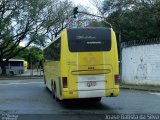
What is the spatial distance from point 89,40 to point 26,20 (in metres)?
43.2

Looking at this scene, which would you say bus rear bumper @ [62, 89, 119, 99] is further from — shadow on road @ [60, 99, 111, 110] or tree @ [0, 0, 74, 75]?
tree @ [0, 0, 74, 75]

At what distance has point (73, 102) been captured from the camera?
21297 mm

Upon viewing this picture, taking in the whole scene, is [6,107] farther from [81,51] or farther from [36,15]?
[36,15]

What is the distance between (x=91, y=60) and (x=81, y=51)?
53 centimetres

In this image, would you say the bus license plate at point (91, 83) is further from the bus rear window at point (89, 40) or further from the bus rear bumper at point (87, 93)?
the bus rear window at point (89, 40)

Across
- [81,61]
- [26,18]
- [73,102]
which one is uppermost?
[26,18]

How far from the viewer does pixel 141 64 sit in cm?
3494

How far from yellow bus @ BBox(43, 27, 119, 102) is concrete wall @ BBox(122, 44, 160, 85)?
1445 cm

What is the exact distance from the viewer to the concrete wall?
3288 cm

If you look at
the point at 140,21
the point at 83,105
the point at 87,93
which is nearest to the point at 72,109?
the point at 87,93

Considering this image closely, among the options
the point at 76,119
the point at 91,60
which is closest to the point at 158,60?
the point at 91,60

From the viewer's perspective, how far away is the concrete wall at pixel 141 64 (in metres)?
32.9

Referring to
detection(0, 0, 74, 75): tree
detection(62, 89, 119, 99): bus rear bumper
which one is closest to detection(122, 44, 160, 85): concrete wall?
detection(62, 89, 119, 99): bus rear bumper

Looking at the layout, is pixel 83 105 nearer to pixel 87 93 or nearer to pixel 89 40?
pixel 87 93
